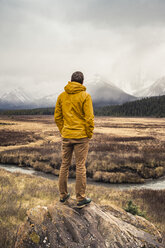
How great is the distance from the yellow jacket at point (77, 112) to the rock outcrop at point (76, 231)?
1926mm

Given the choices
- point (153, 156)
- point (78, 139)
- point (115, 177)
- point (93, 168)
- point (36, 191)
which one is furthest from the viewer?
point (153, 156)

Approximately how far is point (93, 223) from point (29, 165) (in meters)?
16.2

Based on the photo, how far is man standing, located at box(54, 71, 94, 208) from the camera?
427 centimetres

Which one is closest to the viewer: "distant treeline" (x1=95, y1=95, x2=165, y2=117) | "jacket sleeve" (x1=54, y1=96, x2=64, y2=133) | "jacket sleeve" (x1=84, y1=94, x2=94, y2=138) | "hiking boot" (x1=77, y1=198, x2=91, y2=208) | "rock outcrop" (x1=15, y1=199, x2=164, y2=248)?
"rock outcrop" (x1=15, y1=199, x2=164, y2=248)

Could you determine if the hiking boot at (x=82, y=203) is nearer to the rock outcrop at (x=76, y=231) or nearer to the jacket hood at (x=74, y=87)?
the rock outcrop at (x=76, y=231)

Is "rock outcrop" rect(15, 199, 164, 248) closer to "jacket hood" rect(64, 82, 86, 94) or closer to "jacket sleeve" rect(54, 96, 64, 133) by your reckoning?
"jacket sleeve" rect(54, 96, 64, 133)

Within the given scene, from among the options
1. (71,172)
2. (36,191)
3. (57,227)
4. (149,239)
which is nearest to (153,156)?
(71,172)

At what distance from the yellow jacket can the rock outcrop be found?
6.32ft

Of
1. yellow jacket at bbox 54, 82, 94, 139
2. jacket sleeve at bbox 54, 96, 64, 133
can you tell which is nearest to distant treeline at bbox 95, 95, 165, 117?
jacket sleeve at bbox 54, 96, 64, 133

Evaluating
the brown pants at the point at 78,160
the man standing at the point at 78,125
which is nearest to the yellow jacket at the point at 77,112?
the man standing at the point at 78,125

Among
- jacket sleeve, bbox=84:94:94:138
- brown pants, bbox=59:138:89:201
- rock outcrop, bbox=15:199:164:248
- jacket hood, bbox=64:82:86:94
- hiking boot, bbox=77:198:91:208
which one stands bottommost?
rock outcrop, bbox=15:199:164:248

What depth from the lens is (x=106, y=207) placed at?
17.9 ft

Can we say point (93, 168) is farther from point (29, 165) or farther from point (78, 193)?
point (78, 193)

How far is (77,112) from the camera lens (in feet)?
14.4
